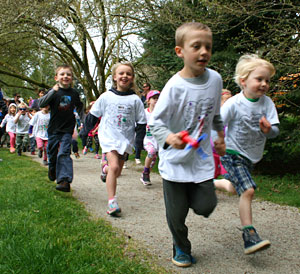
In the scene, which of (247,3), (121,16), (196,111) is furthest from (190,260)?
(121,16)

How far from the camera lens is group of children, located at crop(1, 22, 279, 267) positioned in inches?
111

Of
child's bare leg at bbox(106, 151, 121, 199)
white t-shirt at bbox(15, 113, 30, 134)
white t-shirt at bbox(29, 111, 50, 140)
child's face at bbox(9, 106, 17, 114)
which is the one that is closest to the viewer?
child's bare leg at bbox(106, 151, 121, 199)

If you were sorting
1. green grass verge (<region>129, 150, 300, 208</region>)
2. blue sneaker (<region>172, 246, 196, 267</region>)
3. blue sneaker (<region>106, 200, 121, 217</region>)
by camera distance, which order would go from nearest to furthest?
blue sneaker (<region>172, 246, 196, 267</region>), blue sneaker (<region>106, 200, 121, 217</region>), green grass verge (<region>129, 150, 300, 208</region>)

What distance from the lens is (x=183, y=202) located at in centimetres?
294

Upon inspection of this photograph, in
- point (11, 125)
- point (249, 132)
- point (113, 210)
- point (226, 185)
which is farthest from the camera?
point (11, 125)

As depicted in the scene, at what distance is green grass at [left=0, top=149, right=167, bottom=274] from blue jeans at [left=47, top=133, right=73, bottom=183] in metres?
0.42

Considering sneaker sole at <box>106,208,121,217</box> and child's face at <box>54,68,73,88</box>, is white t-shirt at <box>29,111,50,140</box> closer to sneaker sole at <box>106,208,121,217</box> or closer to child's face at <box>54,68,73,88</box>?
child's face at <box>54,68,73,88</box>

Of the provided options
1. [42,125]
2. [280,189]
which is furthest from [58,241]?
[42,125]

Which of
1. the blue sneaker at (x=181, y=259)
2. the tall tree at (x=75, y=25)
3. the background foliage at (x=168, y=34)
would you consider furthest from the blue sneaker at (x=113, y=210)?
the tall tree at (x=75, y=25)

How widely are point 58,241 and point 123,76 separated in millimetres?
2429

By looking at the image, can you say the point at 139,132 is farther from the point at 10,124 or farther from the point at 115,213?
the point at 10,124

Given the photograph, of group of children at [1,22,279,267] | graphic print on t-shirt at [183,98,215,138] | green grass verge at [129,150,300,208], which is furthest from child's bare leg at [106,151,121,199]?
green grass verge at [129,150,300,208]

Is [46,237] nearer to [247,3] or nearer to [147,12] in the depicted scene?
[247,3]

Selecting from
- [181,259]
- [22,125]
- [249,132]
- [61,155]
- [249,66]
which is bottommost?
[181,259]
